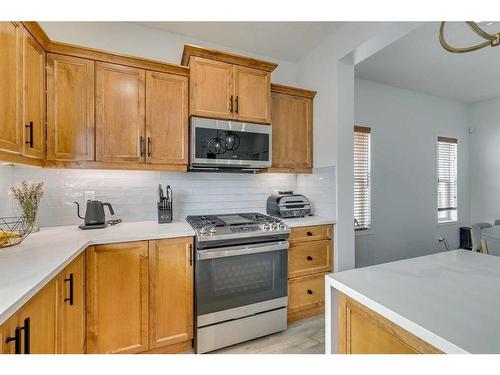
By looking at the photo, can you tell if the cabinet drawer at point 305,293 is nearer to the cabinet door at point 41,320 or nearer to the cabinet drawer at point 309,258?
the cabinet drawer at point 309,258

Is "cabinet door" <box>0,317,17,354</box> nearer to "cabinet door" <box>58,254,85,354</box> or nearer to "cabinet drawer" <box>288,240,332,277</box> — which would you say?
"cabinet door" <box>58,254,85,354</box>

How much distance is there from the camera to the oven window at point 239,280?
5.74ft

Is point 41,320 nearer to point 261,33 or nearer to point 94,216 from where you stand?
point 94,216

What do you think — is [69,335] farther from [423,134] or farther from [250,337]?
[423,134]

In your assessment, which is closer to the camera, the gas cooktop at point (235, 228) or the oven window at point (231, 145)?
the gas cooktop at point (235, 228)

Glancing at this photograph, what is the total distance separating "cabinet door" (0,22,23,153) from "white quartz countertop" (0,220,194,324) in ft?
1.83

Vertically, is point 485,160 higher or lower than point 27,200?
higher

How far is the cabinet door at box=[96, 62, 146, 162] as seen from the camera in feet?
6.06

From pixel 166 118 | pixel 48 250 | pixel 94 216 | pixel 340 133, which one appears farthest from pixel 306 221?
pixel 48 250

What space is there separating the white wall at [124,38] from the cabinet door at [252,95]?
62cm

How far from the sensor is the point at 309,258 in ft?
7.33

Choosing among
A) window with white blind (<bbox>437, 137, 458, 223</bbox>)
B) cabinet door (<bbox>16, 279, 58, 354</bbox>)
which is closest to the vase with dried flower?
cabinet door (<bbox>16, 279, 58, 354</bbox>)

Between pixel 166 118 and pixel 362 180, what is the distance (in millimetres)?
2643

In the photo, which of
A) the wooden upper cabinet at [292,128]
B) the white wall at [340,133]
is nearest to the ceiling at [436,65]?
the white wall at [340,133]
